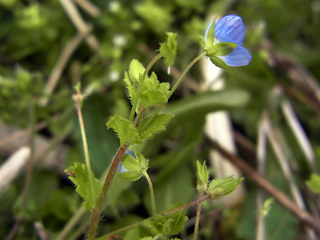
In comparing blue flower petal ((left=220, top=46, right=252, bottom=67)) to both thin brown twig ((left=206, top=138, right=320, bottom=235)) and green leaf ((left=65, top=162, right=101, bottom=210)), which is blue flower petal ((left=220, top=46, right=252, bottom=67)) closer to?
green leaf ((left=65, top=162, right=101, bottom=210))

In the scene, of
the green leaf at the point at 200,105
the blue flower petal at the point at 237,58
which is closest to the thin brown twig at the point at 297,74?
the green leaf at the point at 200,105

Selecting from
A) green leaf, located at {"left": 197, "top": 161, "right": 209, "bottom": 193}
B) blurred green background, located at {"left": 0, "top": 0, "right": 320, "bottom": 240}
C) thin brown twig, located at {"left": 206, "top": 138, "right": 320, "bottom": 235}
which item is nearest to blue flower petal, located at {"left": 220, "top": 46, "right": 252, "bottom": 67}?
green leaf, located at {"left": 197, "top": 161, "right": 209, "bottom": 193}

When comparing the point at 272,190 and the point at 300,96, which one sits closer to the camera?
the point at 272,190

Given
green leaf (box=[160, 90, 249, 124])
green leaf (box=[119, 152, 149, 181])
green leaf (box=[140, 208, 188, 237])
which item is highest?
green leaf (box=[119, 152, 149, 181])

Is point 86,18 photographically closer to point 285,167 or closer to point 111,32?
point 111,32

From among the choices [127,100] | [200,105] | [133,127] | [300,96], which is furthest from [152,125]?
[300,96]

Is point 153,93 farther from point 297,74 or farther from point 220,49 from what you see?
point 297,74
